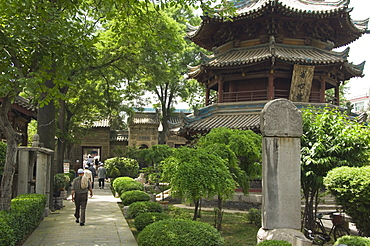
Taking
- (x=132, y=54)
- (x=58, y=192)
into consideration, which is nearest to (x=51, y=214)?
(x=58, y=192)

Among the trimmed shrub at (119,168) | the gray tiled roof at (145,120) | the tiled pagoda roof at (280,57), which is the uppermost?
the tiled pagoda roof at (280,57)

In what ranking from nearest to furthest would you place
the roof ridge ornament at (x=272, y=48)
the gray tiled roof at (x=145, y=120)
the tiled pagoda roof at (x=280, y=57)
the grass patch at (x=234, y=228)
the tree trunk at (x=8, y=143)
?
the tree trunk at (x=8, y=143) < the grass patch at (x=234, y=228) < the roof ridge ornament at (x=272, y=48) < the tiled pagoda roof at (x=280, y=57) < the gray tiled roof at (x=145, y=120)

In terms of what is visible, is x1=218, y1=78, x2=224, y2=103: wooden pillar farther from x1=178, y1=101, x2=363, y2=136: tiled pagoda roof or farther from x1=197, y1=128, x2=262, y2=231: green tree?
x1=197, y1=128, x2=262, y2=231: green tree

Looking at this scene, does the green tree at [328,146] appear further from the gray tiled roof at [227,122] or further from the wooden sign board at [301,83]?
the wooden sign board at [301,83]

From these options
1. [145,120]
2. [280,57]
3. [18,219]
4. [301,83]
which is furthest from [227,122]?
[145,120]

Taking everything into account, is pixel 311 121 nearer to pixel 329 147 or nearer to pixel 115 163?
pixel 329 147

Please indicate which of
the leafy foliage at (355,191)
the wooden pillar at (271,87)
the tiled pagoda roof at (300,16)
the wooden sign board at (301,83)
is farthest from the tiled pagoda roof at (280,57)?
the leafy foliage at (355,191)

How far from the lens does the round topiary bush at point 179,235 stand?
660 centimetres

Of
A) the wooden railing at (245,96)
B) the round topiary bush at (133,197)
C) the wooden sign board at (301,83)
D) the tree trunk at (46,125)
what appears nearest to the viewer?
the round topiary bush at (133,197)

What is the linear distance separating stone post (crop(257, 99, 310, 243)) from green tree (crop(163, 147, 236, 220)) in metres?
1.65

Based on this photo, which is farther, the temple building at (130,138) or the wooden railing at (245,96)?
the temple building at (130,138)

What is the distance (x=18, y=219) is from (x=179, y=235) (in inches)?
130

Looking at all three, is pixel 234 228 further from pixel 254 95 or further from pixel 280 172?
pixel 254 95

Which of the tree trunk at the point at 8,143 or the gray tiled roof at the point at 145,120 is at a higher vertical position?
the gray tiled roof at the point at 145,120
